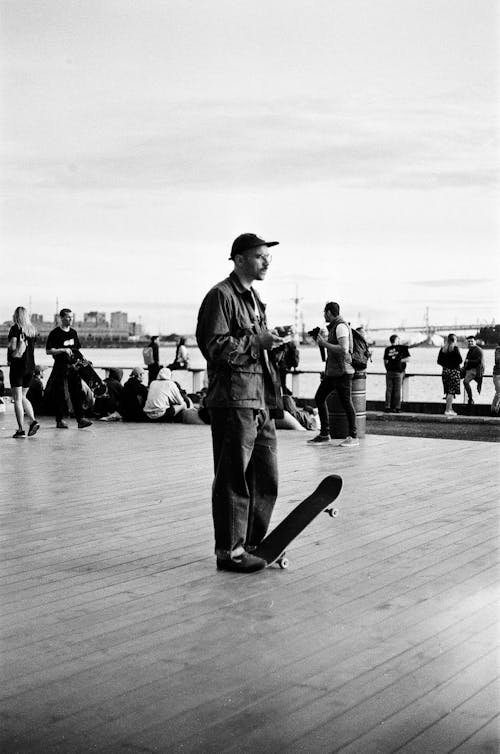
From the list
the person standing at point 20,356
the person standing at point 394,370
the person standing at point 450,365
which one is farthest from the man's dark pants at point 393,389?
the person standing at point 20,356

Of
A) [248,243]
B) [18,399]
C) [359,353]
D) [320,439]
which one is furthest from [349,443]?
[248,243]

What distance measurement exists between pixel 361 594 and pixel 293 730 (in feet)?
5.60

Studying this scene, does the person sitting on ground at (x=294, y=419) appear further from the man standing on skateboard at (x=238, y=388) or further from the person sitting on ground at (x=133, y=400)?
the man standing on skateboard at (x=238, y=388)

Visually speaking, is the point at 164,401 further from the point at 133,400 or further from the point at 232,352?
the point at 232,352

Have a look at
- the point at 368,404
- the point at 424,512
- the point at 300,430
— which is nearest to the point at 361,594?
the point at 424,512

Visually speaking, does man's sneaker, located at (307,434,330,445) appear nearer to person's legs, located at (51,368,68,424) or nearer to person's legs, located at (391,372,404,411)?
person's legs, located at (51,368,68,424)

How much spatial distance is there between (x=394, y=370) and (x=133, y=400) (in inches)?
326

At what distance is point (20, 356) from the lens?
12.0 metres

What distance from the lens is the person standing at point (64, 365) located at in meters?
12.8

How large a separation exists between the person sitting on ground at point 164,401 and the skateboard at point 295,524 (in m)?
9.08

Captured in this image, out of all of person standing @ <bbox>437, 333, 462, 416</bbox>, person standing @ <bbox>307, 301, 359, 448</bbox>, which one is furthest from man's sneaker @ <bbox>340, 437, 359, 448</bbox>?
→ person standing @ <bbox>437, 333, 462, 416</bbox>

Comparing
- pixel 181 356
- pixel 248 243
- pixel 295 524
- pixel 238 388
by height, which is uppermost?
pixel 248 243

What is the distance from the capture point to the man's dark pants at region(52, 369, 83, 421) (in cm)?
1316

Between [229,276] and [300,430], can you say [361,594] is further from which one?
[300,430]
